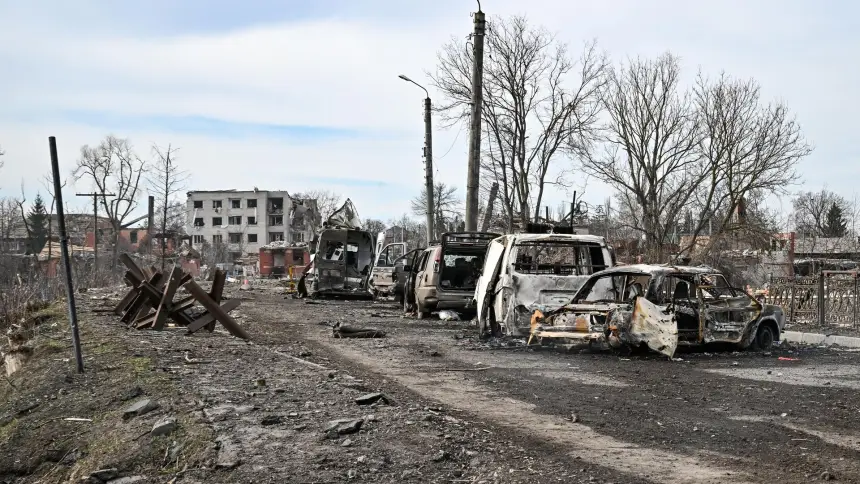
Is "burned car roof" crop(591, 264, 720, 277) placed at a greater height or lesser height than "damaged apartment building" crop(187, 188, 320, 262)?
lesser

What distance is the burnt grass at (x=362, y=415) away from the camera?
5.77 meters

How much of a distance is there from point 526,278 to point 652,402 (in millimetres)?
6189

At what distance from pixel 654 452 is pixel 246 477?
2.88 m

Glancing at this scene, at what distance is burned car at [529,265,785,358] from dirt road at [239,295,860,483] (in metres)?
0.31

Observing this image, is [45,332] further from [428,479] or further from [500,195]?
[500,195]

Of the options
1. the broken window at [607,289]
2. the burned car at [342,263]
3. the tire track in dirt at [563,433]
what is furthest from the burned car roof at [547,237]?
the burned car at [342,263]

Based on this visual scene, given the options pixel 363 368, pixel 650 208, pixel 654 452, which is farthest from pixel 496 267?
pixel 650 208

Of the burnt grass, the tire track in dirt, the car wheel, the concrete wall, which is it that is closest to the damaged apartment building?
the concrete wall

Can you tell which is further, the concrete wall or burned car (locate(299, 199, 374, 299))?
the concrete wall

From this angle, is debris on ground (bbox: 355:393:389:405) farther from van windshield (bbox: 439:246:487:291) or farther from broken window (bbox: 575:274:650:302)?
van windshield (bbox: 439:246:487:291)

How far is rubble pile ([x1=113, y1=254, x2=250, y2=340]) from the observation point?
14234mm

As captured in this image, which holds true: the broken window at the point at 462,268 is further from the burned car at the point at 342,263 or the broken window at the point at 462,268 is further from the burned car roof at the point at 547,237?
the burned car at the point at 342,263

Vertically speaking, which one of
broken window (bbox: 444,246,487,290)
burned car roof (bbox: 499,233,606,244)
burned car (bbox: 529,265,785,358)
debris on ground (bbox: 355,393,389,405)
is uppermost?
burned car roof (bbox: 499,233,606,244)

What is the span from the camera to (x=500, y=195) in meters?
38.9
